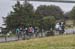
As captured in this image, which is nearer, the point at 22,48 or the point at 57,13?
the point at 22,48

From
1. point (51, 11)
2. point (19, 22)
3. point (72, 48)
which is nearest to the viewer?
point (72, 48)

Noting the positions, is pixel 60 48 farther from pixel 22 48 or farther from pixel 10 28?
pixel 10 28

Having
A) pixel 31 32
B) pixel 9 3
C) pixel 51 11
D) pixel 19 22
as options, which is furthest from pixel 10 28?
pixel 51 11

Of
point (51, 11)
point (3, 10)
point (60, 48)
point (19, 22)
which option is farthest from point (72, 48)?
point (51, 11)

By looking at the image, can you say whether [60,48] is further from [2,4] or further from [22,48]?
[2,4]

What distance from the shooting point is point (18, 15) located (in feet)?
112

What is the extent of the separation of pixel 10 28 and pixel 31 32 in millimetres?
7771

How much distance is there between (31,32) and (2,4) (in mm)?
29316

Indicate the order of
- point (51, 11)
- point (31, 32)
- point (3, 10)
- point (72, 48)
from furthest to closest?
point (51, 11)
point (3, 10)
point (31, 32)
point (72, 48)

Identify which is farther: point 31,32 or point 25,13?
point 25,13

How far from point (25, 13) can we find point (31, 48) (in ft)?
67.5

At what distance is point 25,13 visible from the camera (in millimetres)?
34344

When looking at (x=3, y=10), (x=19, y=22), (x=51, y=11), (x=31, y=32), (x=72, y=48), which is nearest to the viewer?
(x=72, y=48)

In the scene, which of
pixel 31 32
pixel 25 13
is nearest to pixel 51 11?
pixel 25 13
